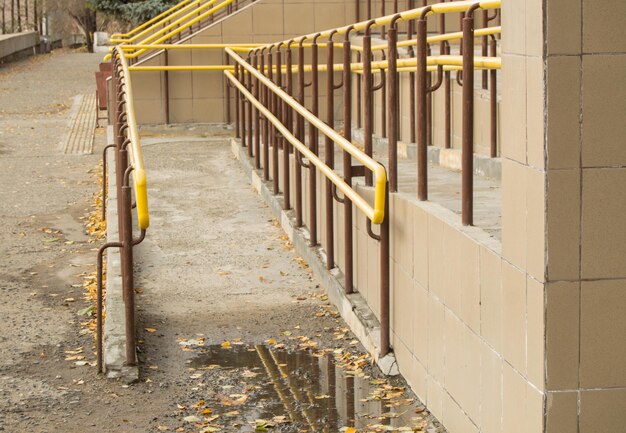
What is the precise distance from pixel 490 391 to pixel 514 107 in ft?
3.49

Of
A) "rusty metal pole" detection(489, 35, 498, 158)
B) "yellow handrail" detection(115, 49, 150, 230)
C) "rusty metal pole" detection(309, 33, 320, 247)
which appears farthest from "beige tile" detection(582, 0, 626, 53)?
"rusty metal pole" detection(309, 33, 320, 247)

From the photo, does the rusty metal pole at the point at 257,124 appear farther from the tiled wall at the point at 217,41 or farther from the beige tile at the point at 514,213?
the beige tile at the point at 514,213

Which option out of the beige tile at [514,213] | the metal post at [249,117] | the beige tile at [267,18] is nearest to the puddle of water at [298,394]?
the beige tile at [514,213]

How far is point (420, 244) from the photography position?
5.46 m

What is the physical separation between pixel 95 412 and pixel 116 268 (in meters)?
2.35

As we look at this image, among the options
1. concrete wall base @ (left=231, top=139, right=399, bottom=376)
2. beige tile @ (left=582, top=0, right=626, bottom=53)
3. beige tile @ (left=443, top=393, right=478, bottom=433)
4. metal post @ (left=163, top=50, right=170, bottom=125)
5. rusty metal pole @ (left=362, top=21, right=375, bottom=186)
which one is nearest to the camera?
beige tile @ (left=582, top=0, right=626, bottom=53)

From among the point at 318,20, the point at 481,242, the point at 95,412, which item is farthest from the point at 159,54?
the point at 481,242

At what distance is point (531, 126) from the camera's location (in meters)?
3.96

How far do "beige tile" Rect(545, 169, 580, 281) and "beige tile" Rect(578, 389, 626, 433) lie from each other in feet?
1.29

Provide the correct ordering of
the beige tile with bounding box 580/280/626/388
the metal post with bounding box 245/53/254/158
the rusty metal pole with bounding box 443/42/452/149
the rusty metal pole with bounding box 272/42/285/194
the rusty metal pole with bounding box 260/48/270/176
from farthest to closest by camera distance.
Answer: the metal post with bounding box 245/53/254/158 → the rusty metal pole with bounding box 260/48/270/176 → the rusty metal pole with bounding box 272/42/285/194 → the rusty metal pole with bounding box 443/42/452/149 → the beige tile with bounding box 580/280/626/388

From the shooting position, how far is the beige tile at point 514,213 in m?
4.05

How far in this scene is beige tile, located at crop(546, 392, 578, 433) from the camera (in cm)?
391

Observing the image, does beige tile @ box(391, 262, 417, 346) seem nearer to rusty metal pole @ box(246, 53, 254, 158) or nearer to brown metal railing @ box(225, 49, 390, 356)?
brown metal railing @ box(225, 49, 390, 356)

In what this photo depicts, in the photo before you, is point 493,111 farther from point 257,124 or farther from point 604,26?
point 604,26
